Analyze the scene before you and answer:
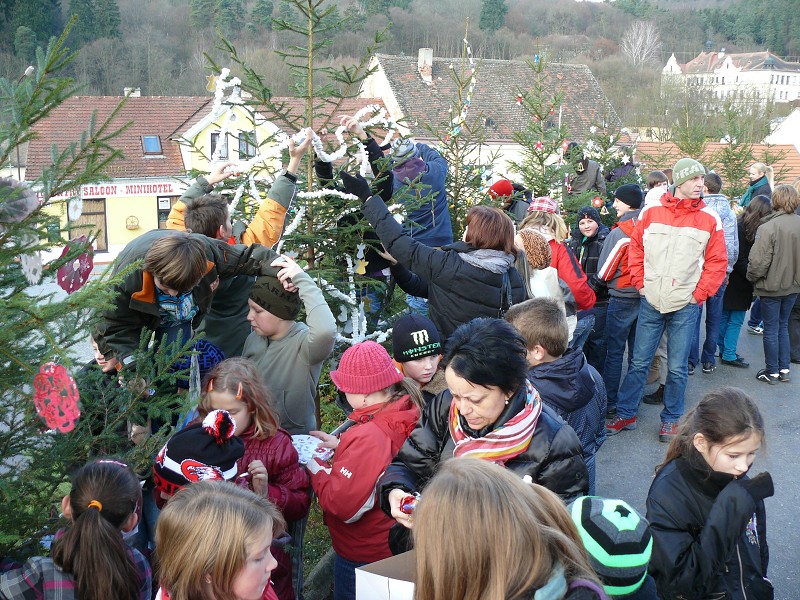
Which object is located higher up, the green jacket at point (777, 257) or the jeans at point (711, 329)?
the green jacket at point (777, 257)

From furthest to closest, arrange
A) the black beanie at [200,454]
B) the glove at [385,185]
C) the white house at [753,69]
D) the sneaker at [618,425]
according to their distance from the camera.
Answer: the white house at [753,69] < the sneaker at [618,425] < the glove at [385,185] < the black beanie at [200,454]

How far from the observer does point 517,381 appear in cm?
280

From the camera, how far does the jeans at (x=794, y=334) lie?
867 centimetres

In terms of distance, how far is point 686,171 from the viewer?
19.8 feet

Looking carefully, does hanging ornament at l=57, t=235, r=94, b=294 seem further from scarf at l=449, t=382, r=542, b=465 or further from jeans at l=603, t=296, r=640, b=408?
jeans at l=603, t=296, r=640, b=408

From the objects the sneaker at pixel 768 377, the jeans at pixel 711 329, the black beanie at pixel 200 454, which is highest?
the black beanie at pixel 200 454

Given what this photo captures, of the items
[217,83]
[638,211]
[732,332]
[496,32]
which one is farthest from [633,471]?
[496,32]

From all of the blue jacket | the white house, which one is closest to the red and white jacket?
the blue jacket

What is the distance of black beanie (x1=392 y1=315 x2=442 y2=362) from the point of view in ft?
12.6

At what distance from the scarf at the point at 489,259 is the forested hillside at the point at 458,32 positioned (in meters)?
7.36

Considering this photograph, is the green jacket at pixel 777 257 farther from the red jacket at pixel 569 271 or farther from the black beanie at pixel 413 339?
the black beanie at pixel 413 339

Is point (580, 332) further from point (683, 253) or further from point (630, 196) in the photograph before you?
point (630, 196)

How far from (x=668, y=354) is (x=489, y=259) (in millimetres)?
2736

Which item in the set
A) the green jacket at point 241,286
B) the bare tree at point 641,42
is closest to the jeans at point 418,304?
the green jacket at point 241,286
